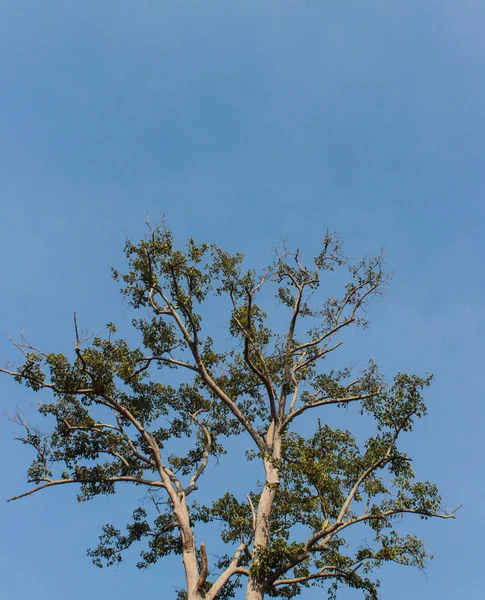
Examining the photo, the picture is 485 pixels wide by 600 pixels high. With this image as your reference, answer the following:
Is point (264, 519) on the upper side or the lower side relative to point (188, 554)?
upper

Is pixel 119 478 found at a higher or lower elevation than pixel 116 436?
lower

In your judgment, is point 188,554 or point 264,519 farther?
point 188,554

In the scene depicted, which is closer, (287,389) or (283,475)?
(283,475)

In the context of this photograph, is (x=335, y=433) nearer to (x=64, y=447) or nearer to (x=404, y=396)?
(x=404, y=396)

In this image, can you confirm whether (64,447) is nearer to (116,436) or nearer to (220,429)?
(116,436)

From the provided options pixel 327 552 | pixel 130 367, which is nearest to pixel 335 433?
pixel 327 552

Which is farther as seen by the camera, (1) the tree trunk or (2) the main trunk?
(1) the tree trunk

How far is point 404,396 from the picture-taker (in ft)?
54.3

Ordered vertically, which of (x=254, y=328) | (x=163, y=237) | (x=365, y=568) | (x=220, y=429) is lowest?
(x=365, y=568)

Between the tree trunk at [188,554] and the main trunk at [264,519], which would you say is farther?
the tree trunk at [188,554]

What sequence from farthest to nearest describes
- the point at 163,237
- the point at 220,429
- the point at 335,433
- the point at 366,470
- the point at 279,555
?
1. the point at 220,429
2. the point at 163,237
3. the point at 335,433
4. the point at 366,470
5. the point at 279,555

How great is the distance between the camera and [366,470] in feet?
51.9

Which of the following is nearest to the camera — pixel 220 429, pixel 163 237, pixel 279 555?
pixel 279 555

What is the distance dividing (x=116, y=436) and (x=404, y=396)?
8.29 metres
